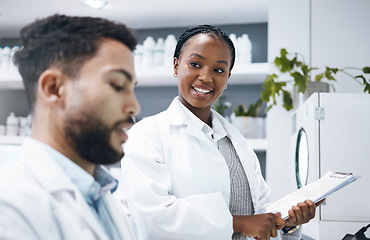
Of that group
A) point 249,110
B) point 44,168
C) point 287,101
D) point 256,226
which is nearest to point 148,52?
point 249,110

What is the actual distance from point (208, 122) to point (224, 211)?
1.44ft

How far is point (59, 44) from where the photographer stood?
2.47 ft

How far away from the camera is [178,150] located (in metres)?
1.36

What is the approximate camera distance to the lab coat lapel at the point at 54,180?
679mm

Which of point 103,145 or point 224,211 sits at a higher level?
point 103,145

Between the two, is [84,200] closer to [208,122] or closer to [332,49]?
[208,122]

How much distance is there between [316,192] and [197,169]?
416 mm

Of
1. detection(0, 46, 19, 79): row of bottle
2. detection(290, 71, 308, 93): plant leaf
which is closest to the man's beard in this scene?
detection(290, 71, 308, 93): plant leaf

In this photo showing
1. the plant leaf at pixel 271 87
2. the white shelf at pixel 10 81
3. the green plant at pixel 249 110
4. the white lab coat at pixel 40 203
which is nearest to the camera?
the white lab coat at pixel 40 203

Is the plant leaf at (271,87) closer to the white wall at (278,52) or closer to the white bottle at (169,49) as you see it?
the white wall at (278,52)

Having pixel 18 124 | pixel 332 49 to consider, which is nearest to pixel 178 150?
pixel 332 49

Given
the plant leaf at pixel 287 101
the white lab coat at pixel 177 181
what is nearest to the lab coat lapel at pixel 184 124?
the white lab coat at pixel 177 181

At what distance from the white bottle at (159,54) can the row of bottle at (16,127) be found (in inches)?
51.0

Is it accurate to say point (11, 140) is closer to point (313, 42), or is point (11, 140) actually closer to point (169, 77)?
point (169, 77)
